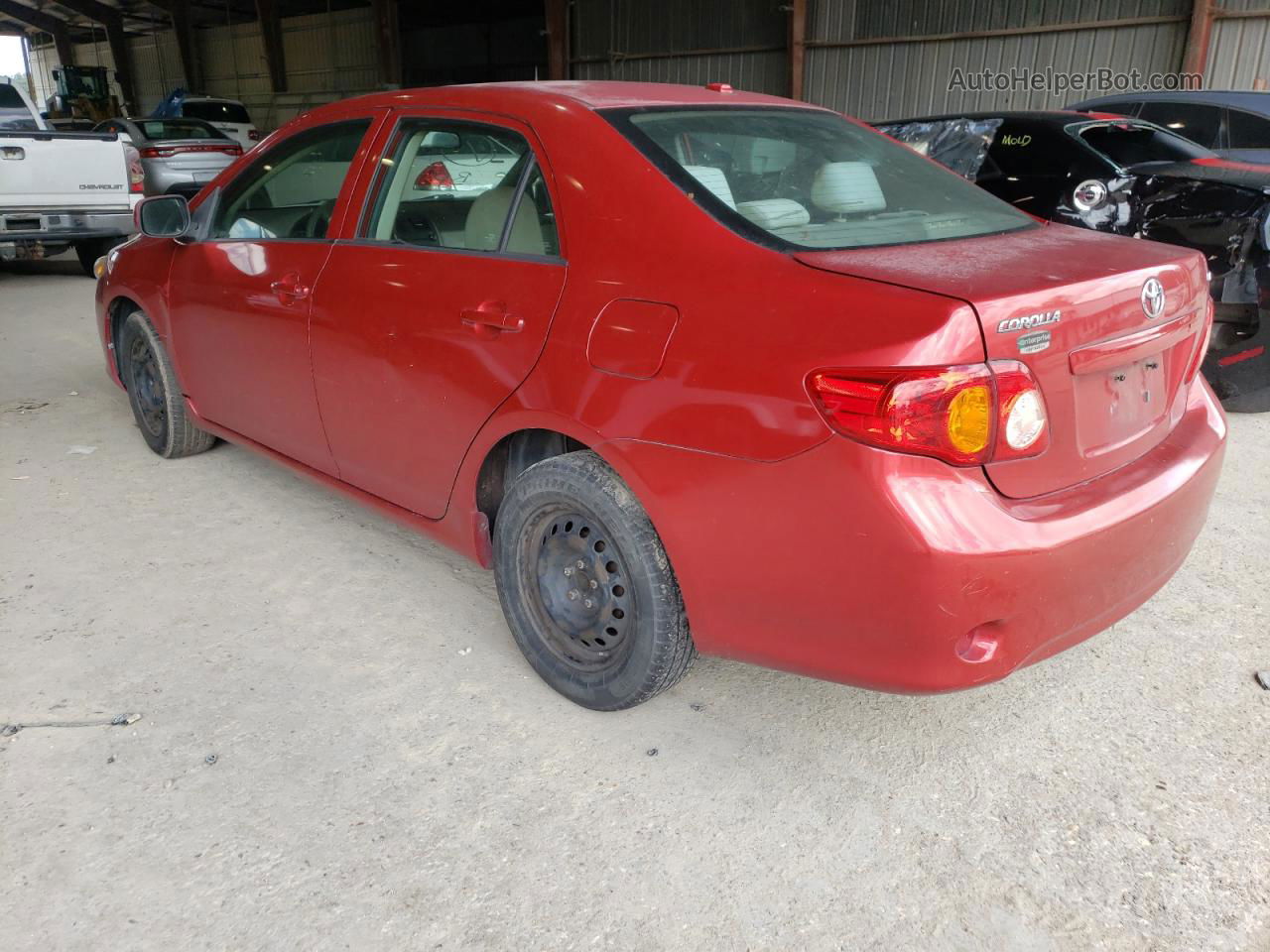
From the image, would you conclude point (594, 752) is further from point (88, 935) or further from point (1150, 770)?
point (1150, 770)

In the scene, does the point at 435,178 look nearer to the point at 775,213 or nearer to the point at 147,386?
the point at 775,213

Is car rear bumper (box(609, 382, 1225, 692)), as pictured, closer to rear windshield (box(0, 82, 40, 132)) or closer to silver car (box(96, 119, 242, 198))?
rear windshield (box(0, 82, 40, 132))

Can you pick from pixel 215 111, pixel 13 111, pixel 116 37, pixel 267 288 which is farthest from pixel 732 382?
pixel 116 37

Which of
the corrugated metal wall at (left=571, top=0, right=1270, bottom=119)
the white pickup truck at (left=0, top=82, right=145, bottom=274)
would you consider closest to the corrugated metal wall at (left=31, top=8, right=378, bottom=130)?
the corrugated metal wall at (left=571, top=0, right=1270, bottom=119)

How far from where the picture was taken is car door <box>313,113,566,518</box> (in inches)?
99.6

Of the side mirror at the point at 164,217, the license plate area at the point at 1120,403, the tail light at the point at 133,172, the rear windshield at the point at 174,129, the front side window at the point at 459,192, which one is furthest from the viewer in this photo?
the rear windshield at the point at 174,129

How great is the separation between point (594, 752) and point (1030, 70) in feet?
43.8

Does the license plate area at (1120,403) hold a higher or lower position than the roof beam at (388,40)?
lower

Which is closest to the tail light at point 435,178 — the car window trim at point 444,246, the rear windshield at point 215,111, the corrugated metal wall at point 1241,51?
the car window trim at point 444,246

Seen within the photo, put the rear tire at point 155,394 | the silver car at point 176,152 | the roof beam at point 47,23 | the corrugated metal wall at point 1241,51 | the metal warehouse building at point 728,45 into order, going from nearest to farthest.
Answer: the rear tire at point 155,394 < the corrugated metal wall at point 1241,51 < the metal warehouse building at point 728,45 < the silver car at point 176,152 < the roof beam at point 47,23

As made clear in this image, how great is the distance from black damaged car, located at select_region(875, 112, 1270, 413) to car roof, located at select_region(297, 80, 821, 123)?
10.1 feet

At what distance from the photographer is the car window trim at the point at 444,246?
2543 millimetres

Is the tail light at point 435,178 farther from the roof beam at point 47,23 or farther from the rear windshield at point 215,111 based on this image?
the roof beam at point 47,23

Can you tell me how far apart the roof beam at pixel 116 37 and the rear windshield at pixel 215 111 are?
45.9 feet
